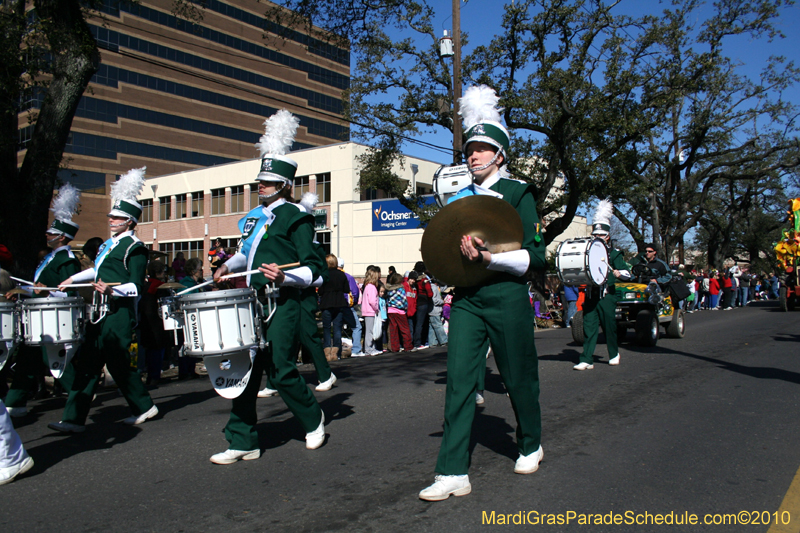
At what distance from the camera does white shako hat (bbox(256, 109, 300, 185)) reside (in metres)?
4.66

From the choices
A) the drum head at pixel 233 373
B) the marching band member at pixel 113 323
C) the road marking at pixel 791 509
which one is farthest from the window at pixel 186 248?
the road marking at pixel 791 509

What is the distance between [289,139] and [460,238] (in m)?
2.13

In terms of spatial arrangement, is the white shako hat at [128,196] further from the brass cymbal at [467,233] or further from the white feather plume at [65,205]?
the brass cymbal at [467,233]

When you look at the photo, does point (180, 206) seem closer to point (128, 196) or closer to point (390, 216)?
point (390, 216)

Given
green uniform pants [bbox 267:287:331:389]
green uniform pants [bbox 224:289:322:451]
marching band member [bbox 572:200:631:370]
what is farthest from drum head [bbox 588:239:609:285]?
green uniform pants [bbox 224:289:322:451]

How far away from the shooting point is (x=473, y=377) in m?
3.65

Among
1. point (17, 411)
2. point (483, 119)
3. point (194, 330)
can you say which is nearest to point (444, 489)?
point (194, 330)

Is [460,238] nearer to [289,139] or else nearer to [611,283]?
[289,139]

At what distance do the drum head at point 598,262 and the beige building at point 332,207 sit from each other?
25970mm

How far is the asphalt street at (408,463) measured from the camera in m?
3.48

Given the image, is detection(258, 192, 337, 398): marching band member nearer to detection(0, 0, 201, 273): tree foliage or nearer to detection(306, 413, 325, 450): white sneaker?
detection(306, 413, 325, 450): white sneaker

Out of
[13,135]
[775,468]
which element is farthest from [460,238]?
[13,135]

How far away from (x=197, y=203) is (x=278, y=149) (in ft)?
157

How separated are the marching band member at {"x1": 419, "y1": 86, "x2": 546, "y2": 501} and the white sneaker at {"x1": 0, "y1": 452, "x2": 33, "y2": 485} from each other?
9.21ft
